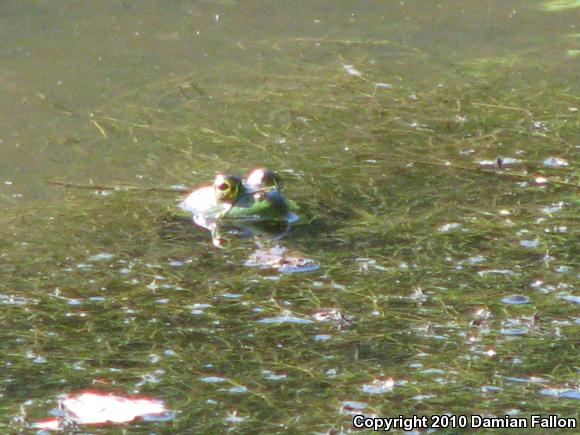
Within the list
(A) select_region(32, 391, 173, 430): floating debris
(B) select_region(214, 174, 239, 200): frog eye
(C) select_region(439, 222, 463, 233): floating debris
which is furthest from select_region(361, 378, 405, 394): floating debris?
(B) select_region(214, 174, 239, 200): frog eye

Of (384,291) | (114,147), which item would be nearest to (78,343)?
(384,291)

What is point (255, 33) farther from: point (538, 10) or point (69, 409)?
point (69, 409)

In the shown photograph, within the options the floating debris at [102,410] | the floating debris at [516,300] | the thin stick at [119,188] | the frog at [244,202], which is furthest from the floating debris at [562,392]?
the thin stick at [119,188]

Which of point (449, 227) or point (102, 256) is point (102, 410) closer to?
point (102, 256)

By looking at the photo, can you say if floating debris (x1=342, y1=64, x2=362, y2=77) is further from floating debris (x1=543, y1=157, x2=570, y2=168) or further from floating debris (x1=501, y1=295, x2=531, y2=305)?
floating debris (x1=501, y1=295, x2=531, y2=305)

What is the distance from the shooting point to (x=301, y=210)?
4.28 meters

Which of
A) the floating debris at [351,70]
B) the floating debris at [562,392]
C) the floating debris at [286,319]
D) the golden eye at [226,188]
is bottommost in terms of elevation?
the floating debris at [562,392]

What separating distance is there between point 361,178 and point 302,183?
24cm

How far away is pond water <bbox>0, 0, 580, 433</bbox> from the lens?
3.04m

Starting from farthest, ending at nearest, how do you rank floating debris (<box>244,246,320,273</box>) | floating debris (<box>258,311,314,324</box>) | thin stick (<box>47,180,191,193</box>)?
thin stick (<box>47,180,191,193</box>)
floating debris (<box>244,246,320,273</box>)
floating debris (<box>258,311,314,324</box>)

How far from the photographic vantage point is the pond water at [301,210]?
3.04 m

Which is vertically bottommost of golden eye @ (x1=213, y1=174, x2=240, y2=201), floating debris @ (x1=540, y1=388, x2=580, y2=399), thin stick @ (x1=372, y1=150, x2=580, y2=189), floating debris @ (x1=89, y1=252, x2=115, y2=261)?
floating debris @ (x1=540, y1=388, x2=580, y2=399)

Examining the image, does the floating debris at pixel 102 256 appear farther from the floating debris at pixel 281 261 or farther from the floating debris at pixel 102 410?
the floating debris at pixel 102 410

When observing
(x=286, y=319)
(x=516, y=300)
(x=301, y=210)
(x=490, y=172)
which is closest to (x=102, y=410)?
(x=286, y=319)
